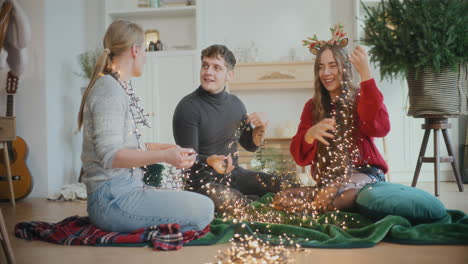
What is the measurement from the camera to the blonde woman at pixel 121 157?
164cm

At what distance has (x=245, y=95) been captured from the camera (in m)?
5.20

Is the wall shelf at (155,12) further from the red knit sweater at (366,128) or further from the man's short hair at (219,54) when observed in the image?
the red knit sweater at (366,128)

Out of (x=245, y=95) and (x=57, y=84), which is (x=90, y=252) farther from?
(x=245, y=95)

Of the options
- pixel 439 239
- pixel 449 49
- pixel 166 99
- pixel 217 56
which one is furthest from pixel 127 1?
pixel 439 239

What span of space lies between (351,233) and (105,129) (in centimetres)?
107

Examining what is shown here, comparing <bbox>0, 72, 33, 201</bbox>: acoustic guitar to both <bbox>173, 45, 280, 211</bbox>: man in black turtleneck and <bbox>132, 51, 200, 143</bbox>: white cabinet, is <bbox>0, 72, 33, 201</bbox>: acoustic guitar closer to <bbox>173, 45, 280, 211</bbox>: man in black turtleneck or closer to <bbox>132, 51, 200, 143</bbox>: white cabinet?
<bbox>132, 51, 200, 143</bbox>: white cabinet

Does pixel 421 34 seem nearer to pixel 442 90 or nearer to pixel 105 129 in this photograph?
pixel 442 90

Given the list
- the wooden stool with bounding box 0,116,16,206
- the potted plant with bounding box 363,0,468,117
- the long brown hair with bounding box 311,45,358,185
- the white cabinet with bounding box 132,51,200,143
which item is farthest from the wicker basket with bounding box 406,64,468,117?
the wooden stool with bounding box 0,116,16,206

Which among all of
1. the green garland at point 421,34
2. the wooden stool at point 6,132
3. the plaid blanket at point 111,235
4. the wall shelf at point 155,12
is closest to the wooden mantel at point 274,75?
the wall shelf at point 155,12

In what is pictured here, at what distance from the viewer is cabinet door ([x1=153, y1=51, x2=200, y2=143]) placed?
195 inches

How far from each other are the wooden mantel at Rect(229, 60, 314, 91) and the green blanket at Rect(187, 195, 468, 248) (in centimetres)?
301

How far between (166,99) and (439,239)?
12.3ft

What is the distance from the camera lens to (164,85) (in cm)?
499

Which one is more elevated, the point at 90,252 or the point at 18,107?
the point at 18,107
